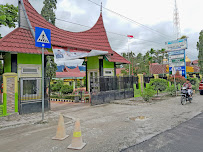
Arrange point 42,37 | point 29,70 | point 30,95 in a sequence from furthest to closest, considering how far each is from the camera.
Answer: point 29,70 → point 30,95 → point 42,37

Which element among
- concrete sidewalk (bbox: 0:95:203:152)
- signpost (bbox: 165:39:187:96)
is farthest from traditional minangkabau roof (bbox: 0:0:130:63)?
signpost (bbox: 165:39:187:96)

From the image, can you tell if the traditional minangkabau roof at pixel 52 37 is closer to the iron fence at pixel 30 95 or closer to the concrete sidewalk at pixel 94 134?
the iron fence at pixel 30 95

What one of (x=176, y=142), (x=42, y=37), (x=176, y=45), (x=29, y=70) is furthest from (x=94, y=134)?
(x=176, y=45)

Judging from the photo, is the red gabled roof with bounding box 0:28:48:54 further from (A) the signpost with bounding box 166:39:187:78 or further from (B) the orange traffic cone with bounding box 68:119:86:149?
(A) the signpost with bounding box 166:39:187:78

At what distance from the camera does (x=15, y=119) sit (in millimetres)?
7754

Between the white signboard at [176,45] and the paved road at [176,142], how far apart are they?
1563 cm

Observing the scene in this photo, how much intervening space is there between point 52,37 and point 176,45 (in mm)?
15157

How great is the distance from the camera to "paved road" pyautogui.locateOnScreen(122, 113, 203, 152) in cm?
409

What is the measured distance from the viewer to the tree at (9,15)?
372 inches

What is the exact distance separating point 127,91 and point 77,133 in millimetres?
10638

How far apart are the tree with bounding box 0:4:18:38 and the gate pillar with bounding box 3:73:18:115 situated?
3.52 m

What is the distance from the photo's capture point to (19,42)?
31.3 ft

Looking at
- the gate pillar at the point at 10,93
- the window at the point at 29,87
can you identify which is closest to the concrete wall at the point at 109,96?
the window at the point at 29,87

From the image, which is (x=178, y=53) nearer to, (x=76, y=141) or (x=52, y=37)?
(x=52, y=37)
